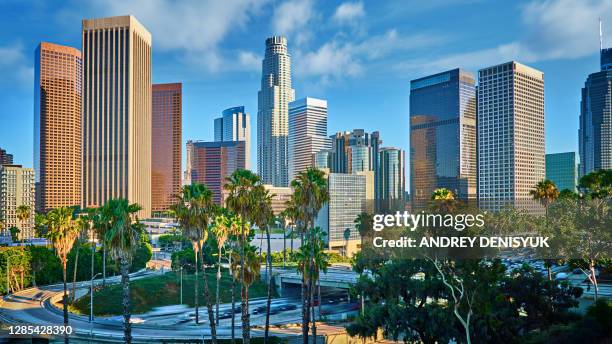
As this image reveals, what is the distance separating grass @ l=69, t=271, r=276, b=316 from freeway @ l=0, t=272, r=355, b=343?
10.6ft

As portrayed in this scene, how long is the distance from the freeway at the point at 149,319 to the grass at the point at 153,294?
3226 millimetres

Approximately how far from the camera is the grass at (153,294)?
85688mm

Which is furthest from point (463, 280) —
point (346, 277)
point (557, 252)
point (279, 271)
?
point (279, 271)

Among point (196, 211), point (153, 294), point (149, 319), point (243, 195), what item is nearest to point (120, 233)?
point (196, 211)

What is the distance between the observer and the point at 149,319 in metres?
81.8

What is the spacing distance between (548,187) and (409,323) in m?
69.4

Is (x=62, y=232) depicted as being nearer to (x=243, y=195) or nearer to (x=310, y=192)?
(x=243, y=195)

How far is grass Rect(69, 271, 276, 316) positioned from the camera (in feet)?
281

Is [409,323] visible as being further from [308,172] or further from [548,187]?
[548,187]

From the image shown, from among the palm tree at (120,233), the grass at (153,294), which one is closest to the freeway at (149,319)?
the grass at (153,294)

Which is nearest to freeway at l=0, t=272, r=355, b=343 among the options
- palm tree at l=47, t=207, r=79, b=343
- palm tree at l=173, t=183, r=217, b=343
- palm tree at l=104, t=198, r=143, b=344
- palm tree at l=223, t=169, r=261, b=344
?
palm tree at l=47, t=207, r=79, b=343

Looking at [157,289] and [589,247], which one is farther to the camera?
[157,289]

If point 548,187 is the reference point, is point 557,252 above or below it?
below

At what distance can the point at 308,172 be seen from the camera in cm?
5531
